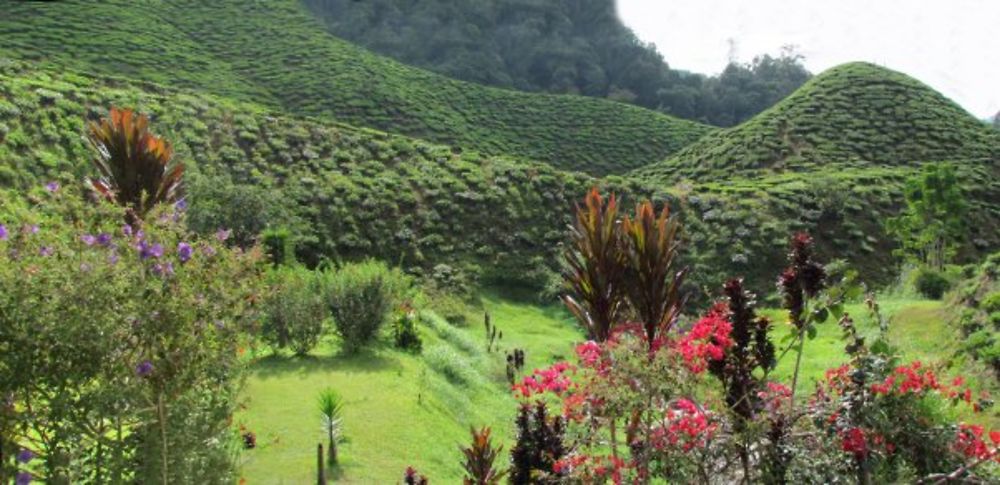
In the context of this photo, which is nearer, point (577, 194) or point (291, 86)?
point (577, 194)

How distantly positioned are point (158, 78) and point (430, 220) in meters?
31.5

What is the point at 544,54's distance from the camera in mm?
92812

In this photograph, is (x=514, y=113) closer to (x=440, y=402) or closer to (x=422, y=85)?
(x=422, y=85)

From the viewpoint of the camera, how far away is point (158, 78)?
50125mm

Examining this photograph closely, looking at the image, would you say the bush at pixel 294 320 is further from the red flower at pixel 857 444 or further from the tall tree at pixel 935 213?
the tall tree at pixel 935 213

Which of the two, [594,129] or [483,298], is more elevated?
[594,129]

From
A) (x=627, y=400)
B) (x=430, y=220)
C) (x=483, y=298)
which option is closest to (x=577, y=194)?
(x=430, y=220)

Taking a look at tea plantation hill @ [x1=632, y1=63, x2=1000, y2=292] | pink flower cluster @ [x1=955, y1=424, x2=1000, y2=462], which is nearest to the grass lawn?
pink flower cluster @ [x1=955, y1=424, x2=1000, y2=462]

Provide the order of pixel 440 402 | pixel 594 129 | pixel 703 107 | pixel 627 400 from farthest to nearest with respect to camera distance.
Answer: pixel 703 107, pixel 594 129, pixel 440 402, pixel 627 400

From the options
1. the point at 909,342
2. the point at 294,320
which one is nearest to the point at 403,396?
the point at 294,320

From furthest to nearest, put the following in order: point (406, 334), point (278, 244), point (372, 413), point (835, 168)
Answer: point (835, 168) → point (278, 244) → point (406, 334) → point (372, 413)

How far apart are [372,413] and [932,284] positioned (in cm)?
2187

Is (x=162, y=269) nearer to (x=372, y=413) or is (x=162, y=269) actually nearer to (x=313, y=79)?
(x=372, y=413)

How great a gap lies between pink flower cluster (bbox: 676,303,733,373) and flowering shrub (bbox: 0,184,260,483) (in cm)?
322
